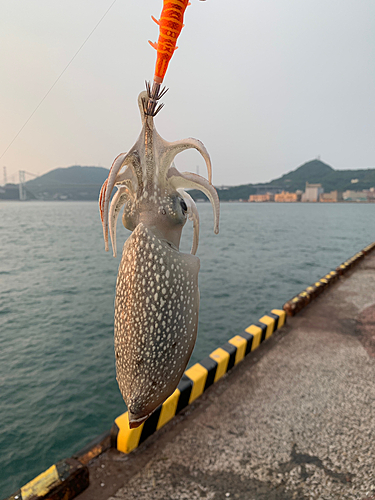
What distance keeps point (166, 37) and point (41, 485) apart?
371 centimetres

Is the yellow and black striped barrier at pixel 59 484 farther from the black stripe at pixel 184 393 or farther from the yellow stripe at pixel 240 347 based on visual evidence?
the yellow stripe at pixel 240 347

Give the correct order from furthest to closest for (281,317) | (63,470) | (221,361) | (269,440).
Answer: (281,317), (221,361), (269,440), (63,470)

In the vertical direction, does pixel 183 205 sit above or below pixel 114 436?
above

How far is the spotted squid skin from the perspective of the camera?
88cm

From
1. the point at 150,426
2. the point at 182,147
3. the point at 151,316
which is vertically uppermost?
the point at 182,147

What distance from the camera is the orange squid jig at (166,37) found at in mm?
793

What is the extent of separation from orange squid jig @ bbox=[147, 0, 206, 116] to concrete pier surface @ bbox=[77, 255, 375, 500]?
3.78 m

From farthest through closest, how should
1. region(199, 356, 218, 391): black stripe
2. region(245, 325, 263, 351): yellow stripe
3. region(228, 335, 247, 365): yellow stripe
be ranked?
region(245, 325, 263, 351): yellow stripe → region(228, 335, 247, 365): yellow stripe → region(199, 356, 218, 391): black stripe

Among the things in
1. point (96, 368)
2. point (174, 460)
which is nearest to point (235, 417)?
point (174, 460)

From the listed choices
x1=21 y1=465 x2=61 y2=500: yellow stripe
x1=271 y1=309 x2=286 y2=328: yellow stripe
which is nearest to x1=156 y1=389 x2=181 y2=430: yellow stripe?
x1=21 y1=465 x2=61 y2=500: yellow stripe

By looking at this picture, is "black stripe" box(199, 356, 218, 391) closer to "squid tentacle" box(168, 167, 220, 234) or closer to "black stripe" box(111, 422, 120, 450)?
"black stripe" box(111, 422, 120, 450)

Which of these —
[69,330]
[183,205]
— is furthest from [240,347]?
[69,330]

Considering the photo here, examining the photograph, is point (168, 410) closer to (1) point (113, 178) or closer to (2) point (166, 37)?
(1) point (113, 178)

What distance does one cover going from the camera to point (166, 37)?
80cm
